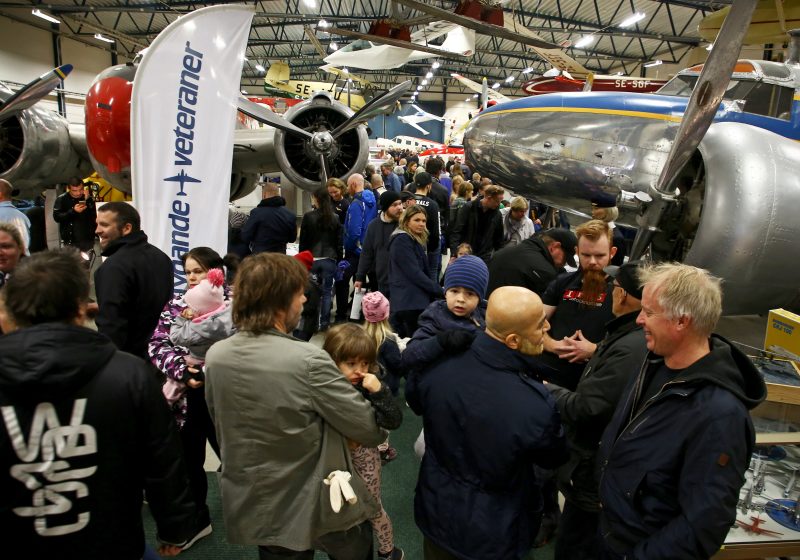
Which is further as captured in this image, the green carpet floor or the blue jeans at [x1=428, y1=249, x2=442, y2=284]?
the blue jeans at [x1=428, y1=249, x2=442, y2=284]

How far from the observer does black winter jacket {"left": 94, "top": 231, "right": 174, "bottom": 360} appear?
2.65m

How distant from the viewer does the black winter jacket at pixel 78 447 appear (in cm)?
135

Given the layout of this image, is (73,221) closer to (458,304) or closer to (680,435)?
(458,304)

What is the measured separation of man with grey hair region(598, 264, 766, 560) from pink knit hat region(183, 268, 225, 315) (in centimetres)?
194

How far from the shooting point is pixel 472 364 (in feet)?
5.89

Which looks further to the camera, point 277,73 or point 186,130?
point 277,73

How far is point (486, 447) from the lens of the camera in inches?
68.3

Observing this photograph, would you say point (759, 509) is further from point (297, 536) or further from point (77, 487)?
point (77, 487)

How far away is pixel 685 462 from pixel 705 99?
241cm

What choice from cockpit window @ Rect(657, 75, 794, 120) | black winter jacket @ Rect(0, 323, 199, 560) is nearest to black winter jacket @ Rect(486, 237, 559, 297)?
black winter jacket @ Rect(0, 323, 199, 560)

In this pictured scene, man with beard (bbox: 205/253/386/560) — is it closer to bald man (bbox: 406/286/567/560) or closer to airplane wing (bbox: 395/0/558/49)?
bald man (bbox: 406/286/567/560)

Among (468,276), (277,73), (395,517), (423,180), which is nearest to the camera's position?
(468,276)

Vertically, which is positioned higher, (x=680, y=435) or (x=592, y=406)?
(x=680, y=435)

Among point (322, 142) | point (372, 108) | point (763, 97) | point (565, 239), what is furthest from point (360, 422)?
point (372, 108)
